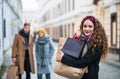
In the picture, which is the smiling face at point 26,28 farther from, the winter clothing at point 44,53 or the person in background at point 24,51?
the winter clothing at point 44,53

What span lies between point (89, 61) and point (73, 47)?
0.68 ft

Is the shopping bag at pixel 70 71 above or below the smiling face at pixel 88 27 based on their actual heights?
below

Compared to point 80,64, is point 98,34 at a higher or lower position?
higher

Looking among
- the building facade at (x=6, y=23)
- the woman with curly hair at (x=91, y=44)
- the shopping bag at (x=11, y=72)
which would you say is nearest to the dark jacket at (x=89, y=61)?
the woman with curly hair at (x=91, y=44)

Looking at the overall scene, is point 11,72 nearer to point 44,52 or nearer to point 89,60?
point 44,52

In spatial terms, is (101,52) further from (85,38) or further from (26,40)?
(26,40)

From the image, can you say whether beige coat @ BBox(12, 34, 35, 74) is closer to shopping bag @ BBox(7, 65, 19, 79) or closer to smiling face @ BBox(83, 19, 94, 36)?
shopping bag @ BBox(7, 65, 19, 79)

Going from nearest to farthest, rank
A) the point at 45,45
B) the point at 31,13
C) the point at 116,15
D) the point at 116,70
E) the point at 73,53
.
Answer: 1. the point at 73,53
2. the point at 45,45
3. the point at 116,70
4. the point at 116,15
5. the point at 31,13

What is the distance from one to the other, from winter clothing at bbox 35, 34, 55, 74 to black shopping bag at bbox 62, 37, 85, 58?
611 cm

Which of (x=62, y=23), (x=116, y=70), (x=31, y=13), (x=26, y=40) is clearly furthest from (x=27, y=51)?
(x=31, y=13)

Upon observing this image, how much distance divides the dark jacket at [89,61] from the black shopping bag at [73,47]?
5 centimetres

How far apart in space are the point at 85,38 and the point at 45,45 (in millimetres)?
Answer: 6304

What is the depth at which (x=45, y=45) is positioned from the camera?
10469 mm

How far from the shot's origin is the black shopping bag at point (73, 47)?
13.6ft
